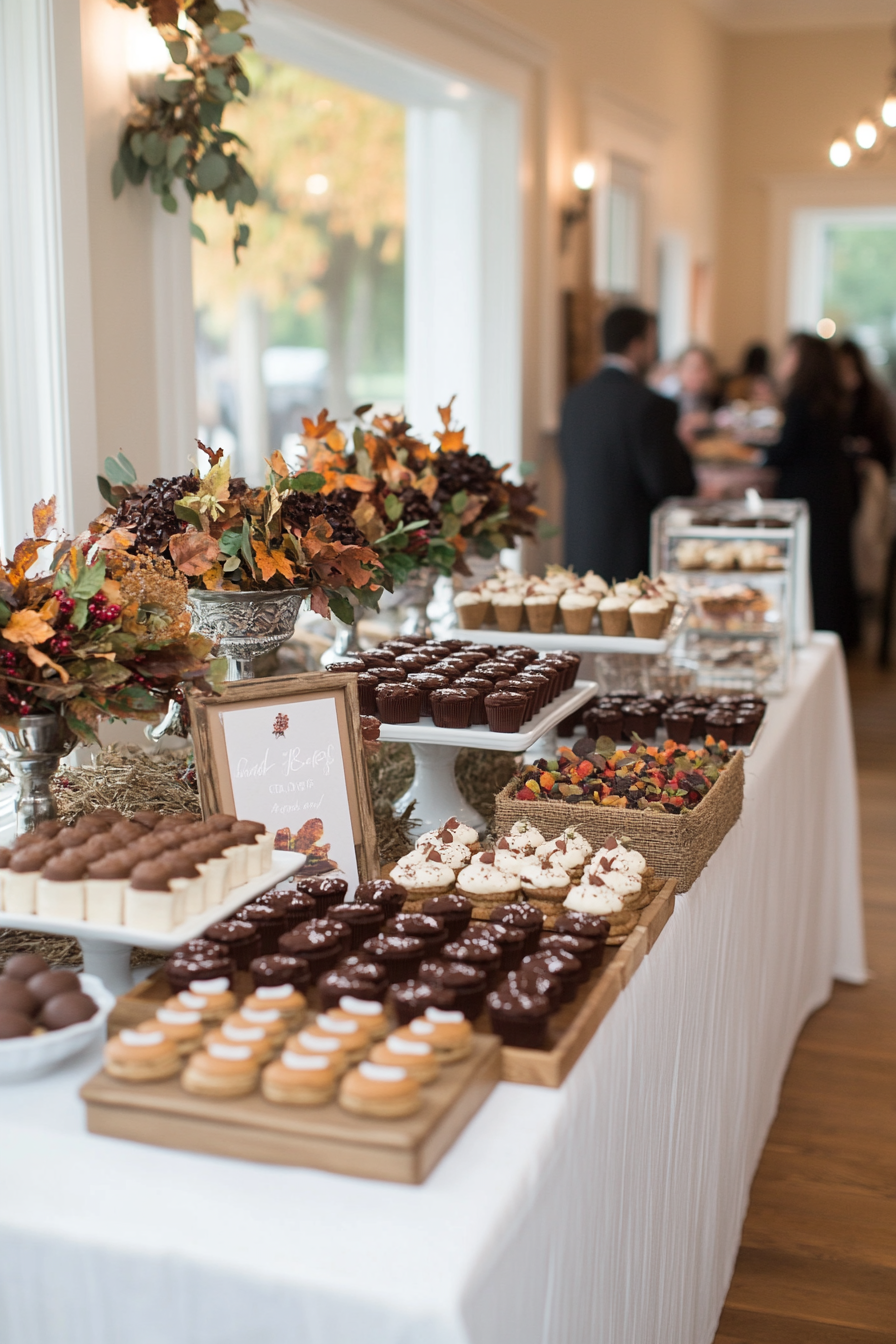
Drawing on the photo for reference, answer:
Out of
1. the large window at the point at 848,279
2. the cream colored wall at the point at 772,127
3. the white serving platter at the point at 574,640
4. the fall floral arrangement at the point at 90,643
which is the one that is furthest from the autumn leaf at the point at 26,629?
the large window at the point at 848,279

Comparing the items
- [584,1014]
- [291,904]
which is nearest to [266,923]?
[291,904]

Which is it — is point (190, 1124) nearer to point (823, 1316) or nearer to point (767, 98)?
point (823, 1316)

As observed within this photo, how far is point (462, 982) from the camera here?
1.29m

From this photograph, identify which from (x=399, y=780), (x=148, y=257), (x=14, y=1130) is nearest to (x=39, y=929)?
(x=14, y=1130)

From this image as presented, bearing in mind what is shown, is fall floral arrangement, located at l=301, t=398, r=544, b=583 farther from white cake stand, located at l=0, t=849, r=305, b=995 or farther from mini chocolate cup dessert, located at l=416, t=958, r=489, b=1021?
mini chocolate cup dessert, located at l=416, t=958, r=489, b=1021

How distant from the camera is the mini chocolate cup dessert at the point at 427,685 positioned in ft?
6.65

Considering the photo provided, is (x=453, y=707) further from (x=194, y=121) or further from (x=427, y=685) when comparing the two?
(x=194, y=121)

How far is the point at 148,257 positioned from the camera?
2879 mm

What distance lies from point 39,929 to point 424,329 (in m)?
4.37

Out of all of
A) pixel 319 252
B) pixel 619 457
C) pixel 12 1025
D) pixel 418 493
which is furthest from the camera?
pixel 319 252

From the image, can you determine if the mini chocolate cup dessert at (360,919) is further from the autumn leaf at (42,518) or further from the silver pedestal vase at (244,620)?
the autumn leaf at (42,518)

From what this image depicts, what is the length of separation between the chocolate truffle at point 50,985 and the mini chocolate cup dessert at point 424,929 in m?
0.35

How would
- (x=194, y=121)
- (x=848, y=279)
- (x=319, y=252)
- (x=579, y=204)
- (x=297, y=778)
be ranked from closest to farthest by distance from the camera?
(x=297, y=778) → (x=194, y=121) → (x=579, y=204) → (x=319, y=252) → (x=848, y=279)

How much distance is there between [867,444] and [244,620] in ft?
23.8
